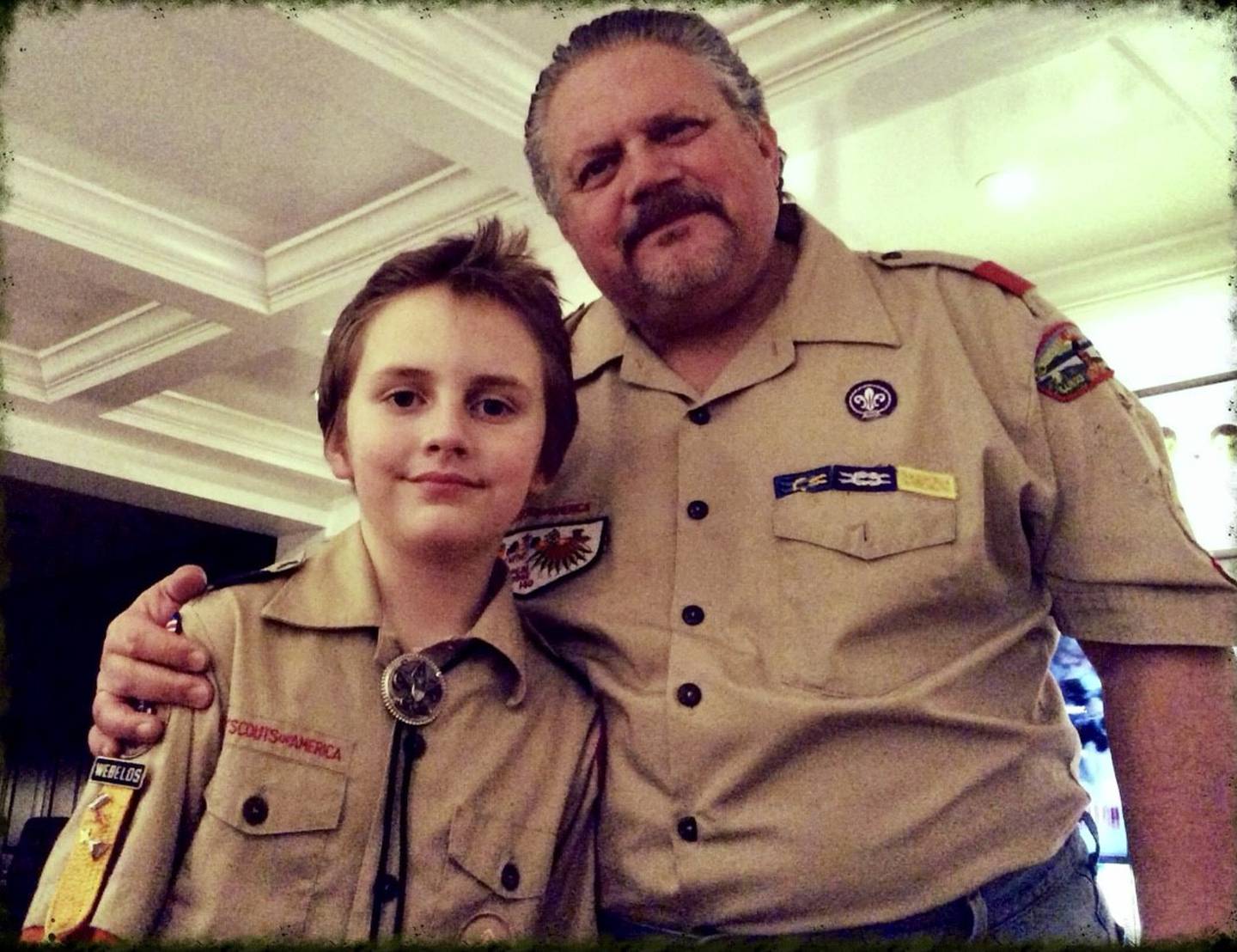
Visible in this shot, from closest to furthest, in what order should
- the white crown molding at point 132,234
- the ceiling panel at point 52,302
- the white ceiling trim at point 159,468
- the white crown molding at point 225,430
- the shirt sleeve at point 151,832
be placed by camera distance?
the shirt sleeve at point 151,832
the white crown molding at point 132,234
the ceiling panel at point 52,302
the white ceiling trim at point 159,468
the white crown molding at point 225,430

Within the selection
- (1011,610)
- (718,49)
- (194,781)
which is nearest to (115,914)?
(194,781)

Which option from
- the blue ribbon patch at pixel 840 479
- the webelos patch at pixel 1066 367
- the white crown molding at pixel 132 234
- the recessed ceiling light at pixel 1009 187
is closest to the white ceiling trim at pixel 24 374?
the white crown molding at pixel 132 234

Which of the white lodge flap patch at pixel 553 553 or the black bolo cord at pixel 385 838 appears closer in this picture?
the black bolo cord at pixel 385 838

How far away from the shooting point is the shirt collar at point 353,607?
0.91 meters

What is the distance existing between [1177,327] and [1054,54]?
1506 mm

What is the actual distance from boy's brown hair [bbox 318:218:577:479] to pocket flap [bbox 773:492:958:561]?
0.25 m

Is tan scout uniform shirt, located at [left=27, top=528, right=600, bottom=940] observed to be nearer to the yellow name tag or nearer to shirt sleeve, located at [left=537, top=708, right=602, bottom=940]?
shirt sleeve, located at [left=537, top=708, right=602, bottom=940]

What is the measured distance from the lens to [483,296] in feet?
3.24

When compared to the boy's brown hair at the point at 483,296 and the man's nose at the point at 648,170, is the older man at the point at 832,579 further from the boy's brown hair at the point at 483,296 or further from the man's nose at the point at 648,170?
the boy's brown hair at the point at 483,296

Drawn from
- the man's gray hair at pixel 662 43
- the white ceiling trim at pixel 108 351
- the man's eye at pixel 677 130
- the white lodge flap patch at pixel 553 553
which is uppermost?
the white ceiling trim at pixel 108 351

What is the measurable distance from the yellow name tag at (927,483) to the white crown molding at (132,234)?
117 inches

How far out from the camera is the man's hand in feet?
2.66

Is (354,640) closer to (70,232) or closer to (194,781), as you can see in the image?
(194,781)

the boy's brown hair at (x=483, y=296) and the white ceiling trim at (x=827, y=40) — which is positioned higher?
the white ceiling trim at (x=827, y=40)
